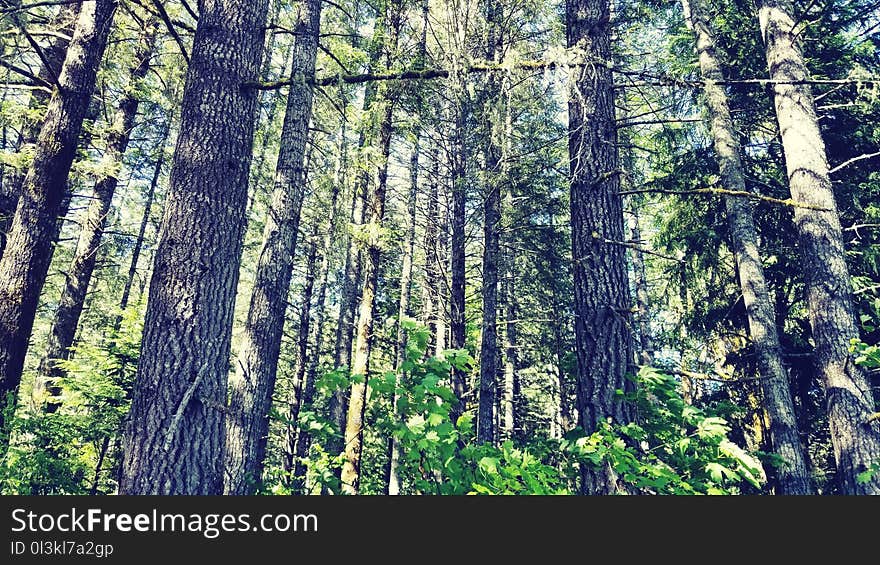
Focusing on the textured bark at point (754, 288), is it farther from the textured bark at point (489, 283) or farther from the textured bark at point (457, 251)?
the textured bark at point (457, 251)

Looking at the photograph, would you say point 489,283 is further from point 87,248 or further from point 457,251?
point 87,248

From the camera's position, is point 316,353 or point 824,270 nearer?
point 824,270

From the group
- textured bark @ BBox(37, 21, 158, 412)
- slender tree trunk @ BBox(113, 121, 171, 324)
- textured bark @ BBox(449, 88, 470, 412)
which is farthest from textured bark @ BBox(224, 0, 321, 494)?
slender tree trunk @ BBox(113, 121, 171, 324)

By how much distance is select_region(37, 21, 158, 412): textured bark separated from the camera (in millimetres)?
8883

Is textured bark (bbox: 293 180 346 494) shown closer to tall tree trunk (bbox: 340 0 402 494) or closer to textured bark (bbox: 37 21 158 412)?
tall tree trunk (bbox: 340 0 402 494)

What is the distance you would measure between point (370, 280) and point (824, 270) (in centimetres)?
745

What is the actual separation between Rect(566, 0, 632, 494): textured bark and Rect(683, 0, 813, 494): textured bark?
351 cm

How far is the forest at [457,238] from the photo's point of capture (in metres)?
4.29

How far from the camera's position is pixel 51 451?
6.97 metres

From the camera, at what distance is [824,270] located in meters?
7.16

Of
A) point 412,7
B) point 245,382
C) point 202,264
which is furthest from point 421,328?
point 412,7

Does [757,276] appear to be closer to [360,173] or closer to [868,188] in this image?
[868,188]

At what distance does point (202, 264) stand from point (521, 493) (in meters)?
3.31

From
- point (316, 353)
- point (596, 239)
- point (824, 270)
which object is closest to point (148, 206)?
point (316, 353)
